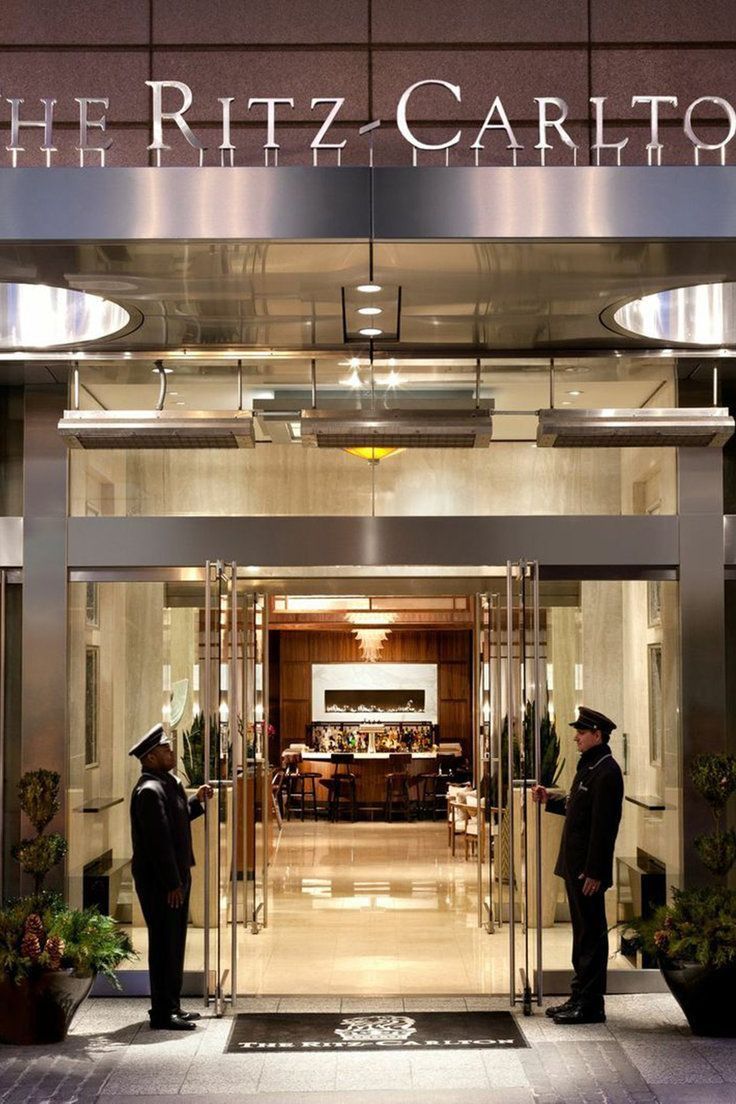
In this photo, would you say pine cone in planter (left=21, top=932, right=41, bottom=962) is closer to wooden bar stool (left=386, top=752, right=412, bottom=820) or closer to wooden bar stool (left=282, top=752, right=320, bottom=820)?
wooden bar stool (left=386, top=752, right=412, bottom=820)

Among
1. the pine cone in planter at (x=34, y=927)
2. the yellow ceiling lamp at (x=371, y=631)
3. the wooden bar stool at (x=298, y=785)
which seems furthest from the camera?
the yellow ceiling lamp at (x=371, y=631)

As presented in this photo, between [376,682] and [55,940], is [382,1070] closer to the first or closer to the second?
[55,940]

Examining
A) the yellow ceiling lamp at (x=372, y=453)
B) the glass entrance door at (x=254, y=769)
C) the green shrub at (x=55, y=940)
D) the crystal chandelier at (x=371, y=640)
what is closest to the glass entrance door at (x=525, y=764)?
the yellow ceiling lamp at (x=372, y=453)

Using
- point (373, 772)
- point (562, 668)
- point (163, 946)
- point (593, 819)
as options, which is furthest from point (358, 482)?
point (373, 772)

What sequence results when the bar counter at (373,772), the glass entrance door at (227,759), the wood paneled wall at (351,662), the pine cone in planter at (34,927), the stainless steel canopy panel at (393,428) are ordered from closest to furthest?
1. the pine cone in planter at (34,927)
2. the stainless steel canopy panel at (393,428)
3. the glass entrance door at (227,759)
4. the bar counter at (373,772)
5. the wood paneled wall at (351,662)

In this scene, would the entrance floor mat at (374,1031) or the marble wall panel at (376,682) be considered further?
the marble wall panel at (376,682)

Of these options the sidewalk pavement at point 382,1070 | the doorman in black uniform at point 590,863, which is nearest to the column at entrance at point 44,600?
the sidewalk pavement at point 382,1070

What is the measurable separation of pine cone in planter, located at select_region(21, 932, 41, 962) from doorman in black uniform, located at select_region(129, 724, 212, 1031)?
0.72m

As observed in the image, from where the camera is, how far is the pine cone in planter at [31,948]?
7543mm

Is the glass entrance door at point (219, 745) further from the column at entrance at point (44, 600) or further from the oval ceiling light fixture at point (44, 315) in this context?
the oval ceiling light fixture at point (44, 315)

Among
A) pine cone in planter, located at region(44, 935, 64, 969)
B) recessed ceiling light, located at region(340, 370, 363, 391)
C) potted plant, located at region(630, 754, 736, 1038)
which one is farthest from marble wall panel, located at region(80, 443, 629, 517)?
pine cone in planter, located at region(44, 935, 64, 969)

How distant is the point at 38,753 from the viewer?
30.1 ft

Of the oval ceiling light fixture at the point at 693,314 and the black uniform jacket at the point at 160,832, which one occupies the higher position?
the oval ceiling light fixture at the point at 693,314

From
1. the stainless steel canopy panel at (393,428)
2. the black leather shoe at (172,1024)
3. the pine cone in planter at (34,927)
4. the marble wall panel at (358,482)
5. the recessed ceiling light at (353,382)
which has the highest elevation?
the recessed ceiling light at (353,382)
